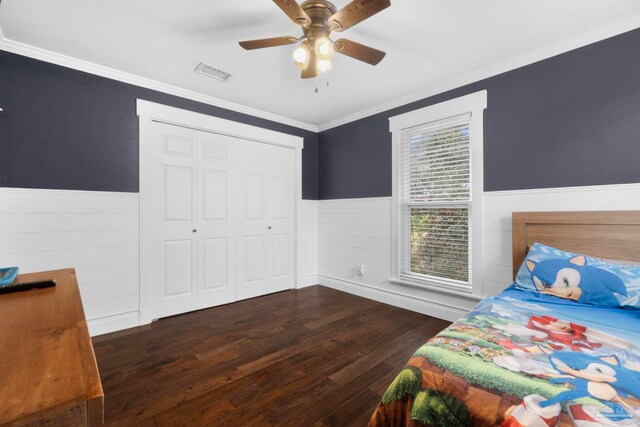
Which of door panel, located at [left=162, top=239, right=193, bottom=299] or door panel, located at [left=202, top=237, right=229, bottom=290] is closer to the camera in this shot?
door panel, located at [left=162, top=239, right=193, bottom=299]

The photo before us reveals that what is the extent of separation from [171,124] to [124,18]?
1.24m

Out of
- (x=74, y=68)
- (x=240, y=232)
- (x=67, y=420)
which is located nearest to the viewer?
(x=67, y=420)

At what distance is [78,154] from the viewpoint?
2.70 m

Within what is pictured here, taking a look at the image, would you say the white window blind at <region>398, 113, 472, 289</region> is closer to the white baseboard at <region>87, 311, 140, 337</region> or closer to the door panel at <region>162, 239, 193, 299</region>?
the door panel at <region>162, 239, 193, 299</region>

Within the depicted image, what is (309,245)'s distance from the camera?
4.58m

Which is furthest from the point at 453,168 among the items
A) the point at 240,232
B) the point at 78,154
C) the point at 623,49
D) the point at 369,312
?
the point at 78,154

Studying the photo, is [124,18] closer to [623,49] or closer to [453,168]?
[453,168]

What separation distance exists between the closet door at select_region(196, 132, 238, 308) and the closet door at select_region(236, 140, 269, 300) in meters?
0.10

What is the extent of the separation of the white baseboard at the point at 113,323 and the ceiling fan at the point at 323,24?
2.81 metres

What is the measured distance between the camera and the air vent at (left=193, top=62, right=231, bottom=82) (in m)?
2.77

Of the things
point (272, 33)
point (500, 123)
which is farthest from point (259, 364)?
point (500, 123)

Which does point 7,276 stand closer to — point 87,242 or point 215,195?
point 87,242

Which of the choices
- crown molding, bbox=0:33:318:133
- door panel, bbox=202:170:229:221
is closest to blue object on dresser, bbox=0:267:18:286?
door panel, bbox=202:170:229:221

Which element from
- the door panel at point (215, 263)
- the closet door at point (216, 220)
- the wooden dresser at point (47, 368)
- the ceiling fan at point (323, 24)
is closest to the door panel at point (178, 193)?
the closet door at point (216, 220)
